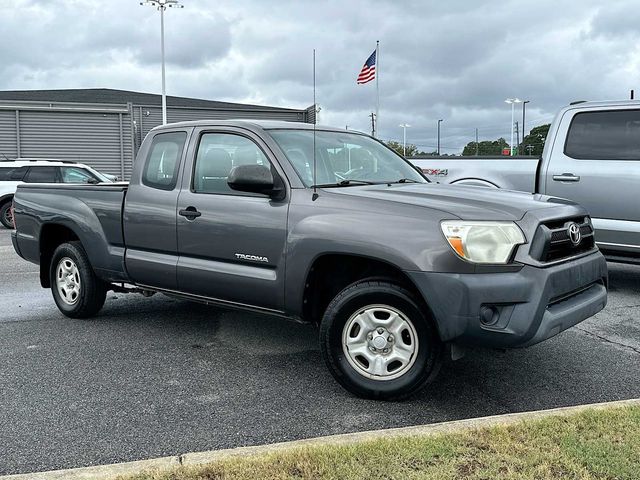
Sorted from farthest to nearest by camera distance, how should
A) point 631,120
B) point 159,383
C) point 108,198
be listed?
point 631,120, point 108,198, point 159,383

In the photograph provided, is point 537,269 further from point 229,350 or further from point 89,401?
point 89,401

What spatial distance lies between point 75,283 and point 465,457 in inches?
168

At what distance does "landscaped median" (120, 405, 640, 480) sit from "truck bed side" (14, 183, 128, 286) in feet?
9.71

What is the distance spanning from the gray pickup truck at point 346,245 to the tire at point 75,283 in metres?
0.21

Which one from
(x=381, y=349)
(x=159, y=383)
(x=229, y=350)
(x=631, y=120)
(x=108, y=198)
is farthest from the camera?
(x=631, y=120)

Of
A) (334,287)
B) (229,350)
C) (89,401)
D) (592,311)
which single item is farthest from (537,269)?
(89,401)

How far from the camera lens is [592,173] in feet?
22.5

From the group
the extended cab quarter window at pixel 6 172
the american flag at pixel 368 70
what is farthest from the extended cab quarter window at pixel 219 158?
the american flag at pixel 368 70

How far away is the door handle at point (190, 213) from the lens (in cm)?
469

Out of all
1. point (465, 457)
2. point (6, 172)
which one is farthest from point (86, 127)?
point (465, 457)

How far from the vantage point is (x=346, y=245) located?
387 cm

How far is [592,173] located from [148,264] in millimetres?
4768

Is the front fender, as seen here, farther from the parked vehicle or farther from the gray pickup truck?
the parked vehicle

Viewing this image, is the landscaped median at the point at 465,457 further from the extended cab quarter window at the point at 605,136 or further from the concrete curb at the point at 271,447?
the extended cab quarter window at the point at 605,136
